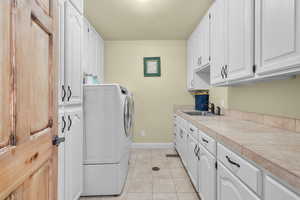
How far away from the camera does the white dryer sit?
2061mm

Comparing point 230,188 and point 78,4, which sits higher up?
point 78,4

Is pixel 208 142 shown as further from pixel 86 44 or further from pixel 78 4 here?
pixel 86 44

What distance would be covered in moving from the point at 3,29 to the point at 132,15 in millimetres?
2430

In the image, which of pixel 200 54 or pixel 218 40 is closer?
pixel 218 40

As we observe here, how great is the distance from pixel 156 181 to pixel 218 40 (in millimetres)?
1904

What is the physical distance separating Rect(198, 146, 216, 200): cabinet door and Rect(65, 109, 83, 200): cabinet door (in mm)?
1182

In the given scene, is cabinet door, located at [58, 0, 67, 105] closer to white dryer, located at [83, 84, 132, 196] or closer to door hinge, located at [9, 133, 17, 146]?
white dryer, located at [83, 84, 132, 196]

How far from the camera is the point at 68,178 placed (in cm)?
161

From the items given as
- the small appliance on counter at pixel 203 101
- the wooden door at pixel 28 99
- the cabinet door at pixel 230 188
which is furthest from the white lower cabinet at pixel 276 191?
the small appliance on counter at pixel 203 101

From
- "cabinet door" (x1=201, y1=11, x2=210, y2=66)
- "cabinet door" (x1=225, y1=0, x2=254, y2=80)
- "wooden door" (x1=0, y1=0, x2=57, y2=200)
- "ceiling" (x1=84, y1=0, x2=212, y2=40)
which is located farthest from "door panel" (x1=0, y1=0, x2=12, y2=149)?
"cabinet door" (x1=201, y1=11, x2=210, y2=66)

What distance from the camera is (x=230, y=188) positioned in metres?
1.16

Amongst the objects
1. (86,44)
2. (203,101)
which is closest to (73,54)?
(86,44)

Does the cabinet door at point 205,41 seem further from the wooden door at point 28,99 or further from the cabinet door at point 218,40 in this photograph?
the wooden door at point 28,99

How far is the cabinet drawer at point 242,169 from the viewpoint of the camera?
0.86 metres
